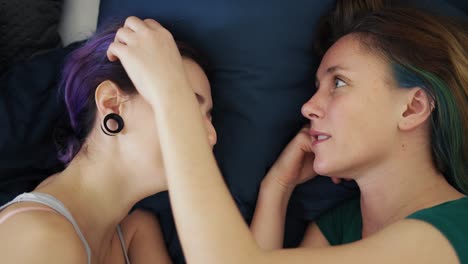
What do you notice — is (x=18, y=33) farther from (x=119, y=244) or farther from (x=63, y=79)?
(x=119, y=244)

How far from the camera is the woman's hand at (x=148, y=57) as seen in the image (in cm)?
101

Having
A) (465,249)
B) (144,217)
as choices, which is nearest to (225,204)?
(465,249)

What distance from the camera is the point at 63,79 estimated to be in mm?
1338

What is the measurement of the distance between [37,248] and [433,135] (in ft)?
3.09

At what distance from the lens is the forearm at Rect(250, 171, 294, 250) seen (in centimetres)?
144

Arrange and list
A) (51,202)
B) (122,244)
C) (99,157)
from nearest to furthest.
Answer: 1. (51,202)
2. (99,157)
3. (122,244)

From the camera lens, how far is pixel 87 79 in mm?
1224

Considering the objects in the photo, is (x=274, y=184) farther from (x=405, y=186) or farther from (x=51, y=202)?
(x=51, y=202)

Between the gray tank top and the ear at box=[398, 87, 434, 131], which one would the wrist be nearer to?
the ear at box=[398, 87, 434, 131]

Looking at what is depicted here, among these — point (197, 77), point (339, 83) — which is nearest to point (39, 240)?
point (197, 77)

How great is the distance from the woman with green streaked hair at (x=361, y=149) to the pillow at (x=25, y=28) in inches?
16.3

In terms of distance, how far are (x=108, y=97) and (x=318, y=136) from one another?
1.71 feet

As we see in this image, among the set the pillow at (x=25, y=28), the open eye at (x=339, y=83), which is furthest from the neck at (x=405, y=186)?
the pillow at (x=25, y=28)

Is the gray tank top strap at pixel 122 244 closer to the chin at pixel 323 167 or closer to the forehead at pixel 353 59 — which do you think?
the chin at pixel 323 167
